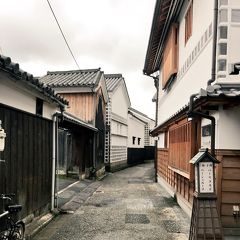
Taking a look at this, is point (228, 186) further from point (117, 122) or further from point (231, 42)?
point (117, 122)

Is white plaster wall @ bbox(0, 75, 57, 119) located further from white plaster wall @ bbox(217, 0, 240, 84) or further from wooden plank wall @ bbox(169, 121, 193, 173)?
white plaster wall @ bbox(217, 0, 240, 84)

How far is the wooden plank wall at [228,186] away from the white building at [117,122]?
22236mm

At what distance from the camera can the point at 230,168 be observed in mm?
7988

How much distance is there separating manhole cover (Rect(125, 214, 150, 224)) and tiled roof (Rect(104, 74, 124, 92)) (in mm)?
20636

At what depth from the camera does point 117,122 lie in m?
33.8

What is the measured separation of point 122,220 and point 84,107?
1361cm

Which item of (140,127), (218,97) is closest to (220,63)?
(218,97)

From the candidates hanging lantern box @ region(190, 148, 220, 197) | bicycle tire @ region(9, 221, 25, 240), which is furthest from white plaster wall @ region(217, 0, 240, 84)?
bicycle tire @ region(9, 221, 25, 240)

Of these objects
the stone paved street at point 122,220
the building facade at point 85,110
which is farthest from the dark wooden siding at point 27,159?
the building facade at point 85,110

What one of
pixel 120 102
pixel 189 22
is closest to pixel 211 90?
pixel 189 22

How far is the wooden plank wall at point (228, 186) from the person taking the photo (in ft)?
26.1

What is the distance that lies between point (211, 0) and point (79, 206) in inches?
336

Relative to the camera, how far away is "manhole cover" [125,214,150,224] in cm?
1077

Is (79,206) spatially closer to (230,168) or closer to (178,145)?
(178,145)
